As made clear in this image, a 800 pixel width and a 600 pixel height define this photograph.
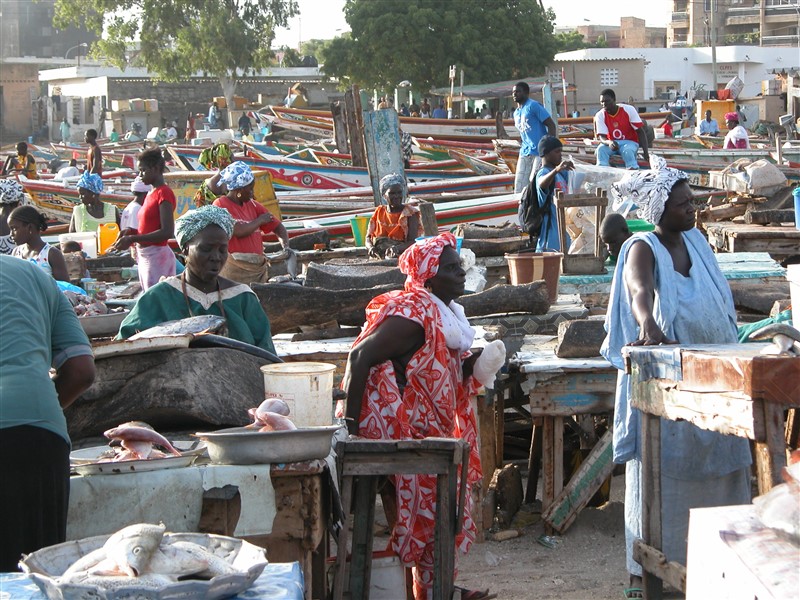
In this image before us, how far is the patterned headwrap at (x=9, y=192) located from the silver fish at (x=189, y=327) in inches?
154

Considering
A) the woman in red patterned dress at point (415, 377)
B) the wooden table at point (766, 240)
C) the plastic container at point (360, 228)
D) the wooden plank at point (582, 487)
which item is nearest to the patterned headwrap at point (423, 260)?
the woman in red patterned dress at point (415, 377)

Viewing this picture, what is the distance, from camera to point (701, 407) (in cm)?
334

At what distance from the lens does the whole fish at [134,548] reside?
2195 millimetres

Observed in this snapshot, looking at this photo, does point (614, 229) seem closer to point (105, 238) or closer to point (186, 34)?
point (105, 238)

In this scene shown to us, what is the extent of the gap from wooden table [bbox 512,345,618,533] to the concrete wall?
153 feet

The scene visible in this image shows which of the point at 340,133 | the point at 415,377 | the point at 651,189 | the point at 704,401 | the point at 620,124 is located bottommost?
the point at 415,377

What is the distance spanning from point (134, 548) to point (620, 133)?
11547 millimetres

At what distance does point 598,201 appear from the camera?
804cm

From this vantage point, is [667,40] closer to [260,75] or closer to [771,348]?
[260,75]

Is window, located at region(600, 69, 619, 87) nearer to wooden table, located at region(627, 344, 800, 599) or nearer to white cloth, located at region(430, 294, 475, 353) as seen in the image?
white cloth, located at region(430, 294, 475, 353)

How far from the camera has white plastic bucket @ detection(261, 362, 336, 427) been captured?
150 inches

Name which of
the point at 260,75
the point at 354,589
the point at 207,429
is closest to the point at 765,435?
the point at 354,589

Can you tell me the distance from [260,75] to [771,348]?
44679 mm

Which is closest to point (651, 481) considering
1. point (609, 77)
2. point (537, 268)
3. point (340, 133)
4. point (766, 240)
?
point (537, 268)
